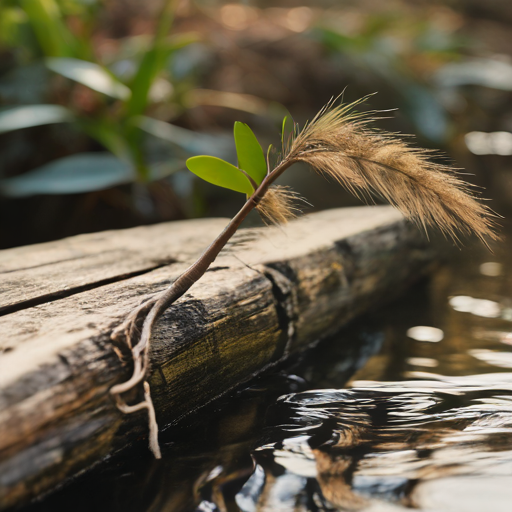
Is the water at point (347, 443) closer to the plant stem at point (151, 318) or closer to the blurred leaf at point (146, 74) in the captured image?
the plant stem at point (151, 318)

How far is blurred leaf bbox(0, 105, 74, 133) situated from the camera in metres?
1.62

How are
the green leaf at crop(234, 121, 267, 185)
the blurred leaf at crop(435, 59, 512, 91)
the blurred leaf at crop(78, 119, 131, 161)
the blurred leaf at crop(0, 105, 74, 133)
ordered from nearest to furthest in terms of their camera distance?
the green leaf at crop(234, 121, 267, 185) < the blurred leaf at crop(0, 105, 74, 133) < the blurred leaf at crop(78, 119, 131, 161) < the blurred leaf at crop(435, 59, 512, 91)

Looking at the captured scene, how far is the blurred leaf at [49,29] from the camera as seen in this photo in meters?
1.95

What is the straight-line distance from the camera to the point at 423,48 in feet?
9.95

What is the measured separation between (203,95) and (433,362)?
6.76ft

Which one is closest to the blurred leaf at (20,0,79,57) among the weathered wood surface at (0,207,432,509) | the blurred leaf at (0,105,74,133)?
the blurred leaf at (0,105,74,133)

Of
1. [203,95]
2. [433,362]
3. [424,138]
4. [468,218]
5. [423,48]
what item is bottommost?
[433,362]

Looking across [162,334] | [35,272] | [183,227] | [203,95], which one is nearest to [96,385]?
[162,334]

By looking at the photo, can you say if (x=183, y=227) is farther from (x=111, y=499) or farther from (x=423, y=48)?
(x=423, y=48)

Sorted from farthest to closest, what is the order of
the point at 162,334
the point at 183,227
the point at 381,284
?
the point at 183,227 → the point at 381,284 → the point at 162,334

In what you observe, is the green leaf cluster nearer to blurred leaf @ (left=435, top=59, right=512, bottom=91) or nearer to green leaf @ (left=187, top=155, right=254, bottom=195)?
green leaf @ (left=187, top=155, right=254, bottom=195)

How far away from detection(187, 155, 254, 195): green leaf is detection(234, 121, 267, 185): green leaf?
0.01 meters

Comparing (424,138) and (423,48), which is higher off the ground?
(423,48)

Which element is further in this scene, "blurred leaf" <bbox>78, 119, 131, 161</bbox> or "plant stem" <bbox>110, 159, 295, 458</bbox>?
"blurred leaf" <bbox>78, 119, 131, 161</bbox>
